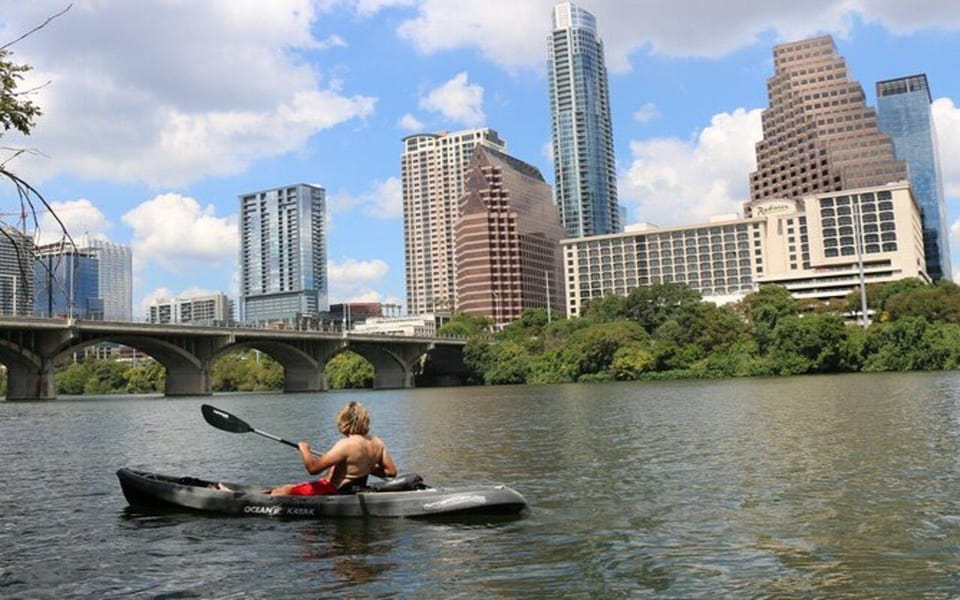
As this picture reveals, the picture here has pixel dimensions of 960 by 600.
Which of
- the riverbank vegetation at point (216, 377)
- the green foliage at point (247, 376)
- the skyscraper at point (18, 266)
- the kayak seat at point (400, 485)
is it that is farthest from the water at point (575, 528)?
the green foliage at point (247, 376)

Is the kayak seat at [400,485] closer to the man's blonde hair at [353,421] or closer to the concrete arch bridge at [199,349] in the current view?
the man's blonde hair at [353,421]

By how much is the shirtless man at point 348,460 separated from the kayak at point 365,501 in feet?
0.91

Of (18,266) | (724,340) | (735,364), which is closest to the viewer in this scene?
(18,266)

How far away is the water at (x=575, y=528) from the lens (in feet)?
35.6

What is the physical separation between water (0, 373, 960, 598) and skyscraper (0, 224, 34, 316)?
441 centimetres

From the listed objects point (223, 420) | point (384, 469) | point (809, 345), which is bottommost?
point (384, 469)

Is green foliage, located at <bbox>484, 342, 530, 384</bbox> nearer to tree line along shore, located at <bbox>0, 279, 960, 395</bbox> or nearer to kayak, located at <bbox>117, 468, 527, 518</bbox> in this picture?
tree line along shore, located at <bbox>0, 279, 960, 395</bbox>

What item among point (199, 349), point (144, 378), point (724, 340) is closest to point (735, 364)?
point (724, 340)

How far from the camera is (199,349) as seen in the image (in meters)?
99.4

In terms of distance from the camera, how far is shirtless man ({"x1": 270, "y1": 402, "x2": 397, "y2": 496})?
15094 millimetres

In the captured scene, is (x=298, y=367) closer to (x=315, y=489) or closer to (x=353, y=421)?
(x=315, y=489)

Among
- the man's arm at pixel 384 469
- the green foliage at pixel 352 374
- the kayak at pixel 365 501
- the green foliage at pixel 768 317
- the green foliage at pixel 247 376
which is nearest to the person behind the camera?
the kayak at pixel 365 501

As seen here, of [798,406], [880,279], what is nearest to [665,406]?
[798,406]

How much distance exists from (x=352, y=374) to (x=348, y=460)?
13300 cm
